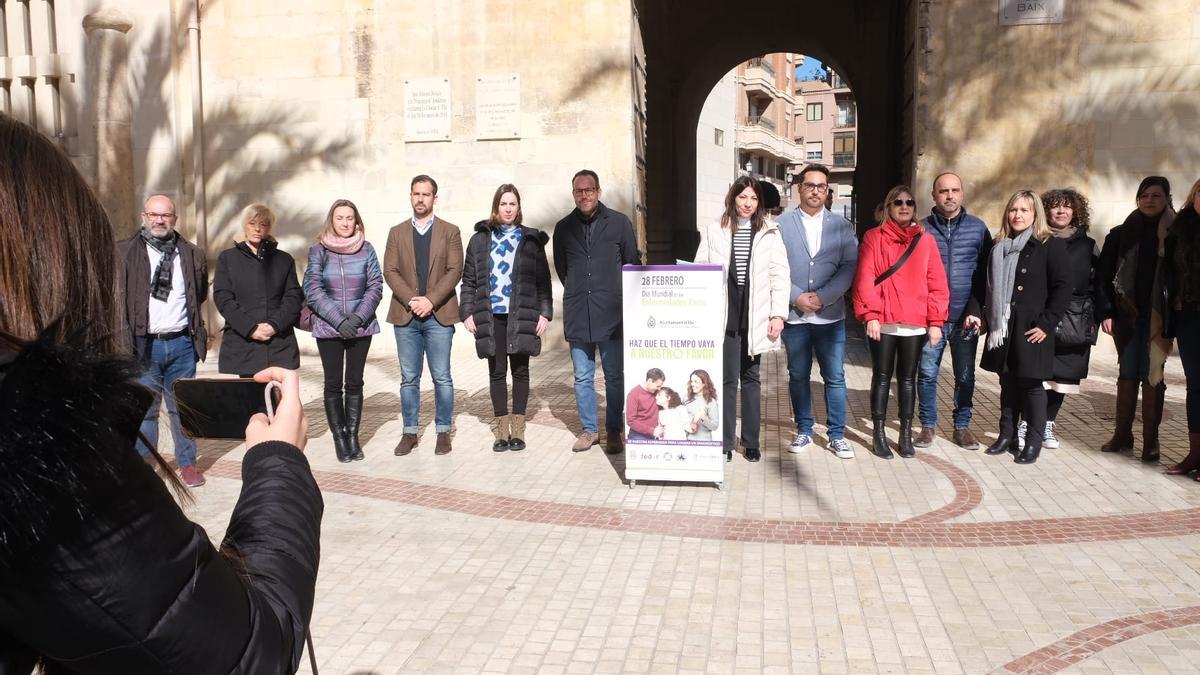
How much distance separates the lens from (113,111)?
40.9ft

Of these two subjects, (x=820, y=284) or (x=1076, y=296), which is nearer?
(x=1076, y=296)

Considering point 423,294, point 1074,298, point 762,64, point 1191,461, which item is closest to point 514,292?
point 423,294

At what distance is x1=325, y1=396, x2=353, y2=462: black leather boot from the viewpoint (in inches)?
279

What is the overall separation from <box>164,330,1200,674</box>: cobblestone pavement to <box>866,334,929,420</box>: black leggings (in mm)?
393

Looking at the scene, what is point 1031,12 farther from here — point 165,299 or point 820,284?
point 165,299

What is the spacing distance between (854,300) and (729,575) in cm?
307

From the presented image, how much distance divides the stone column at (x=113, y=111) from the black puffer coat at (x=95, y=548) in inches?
490

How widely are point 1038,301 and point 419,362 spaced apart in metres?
4.41

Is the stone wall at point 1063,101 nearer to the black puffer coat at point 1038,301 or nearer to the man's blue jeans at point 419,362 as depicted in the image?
the black puffer coat at point 1038,301

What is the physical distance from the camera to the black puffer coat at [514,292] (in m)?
7.12

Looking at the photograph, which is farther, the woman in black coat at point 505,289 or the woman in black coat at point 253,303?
the woman in black coat at point 505,289

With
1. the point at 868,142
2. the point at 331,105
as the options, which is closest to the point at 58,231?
the point at 331,105

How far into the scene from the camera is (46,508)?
1.02 m

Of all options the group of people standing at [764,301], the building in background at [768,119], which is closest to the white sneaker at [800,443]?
the group of people standing at [764,301]
